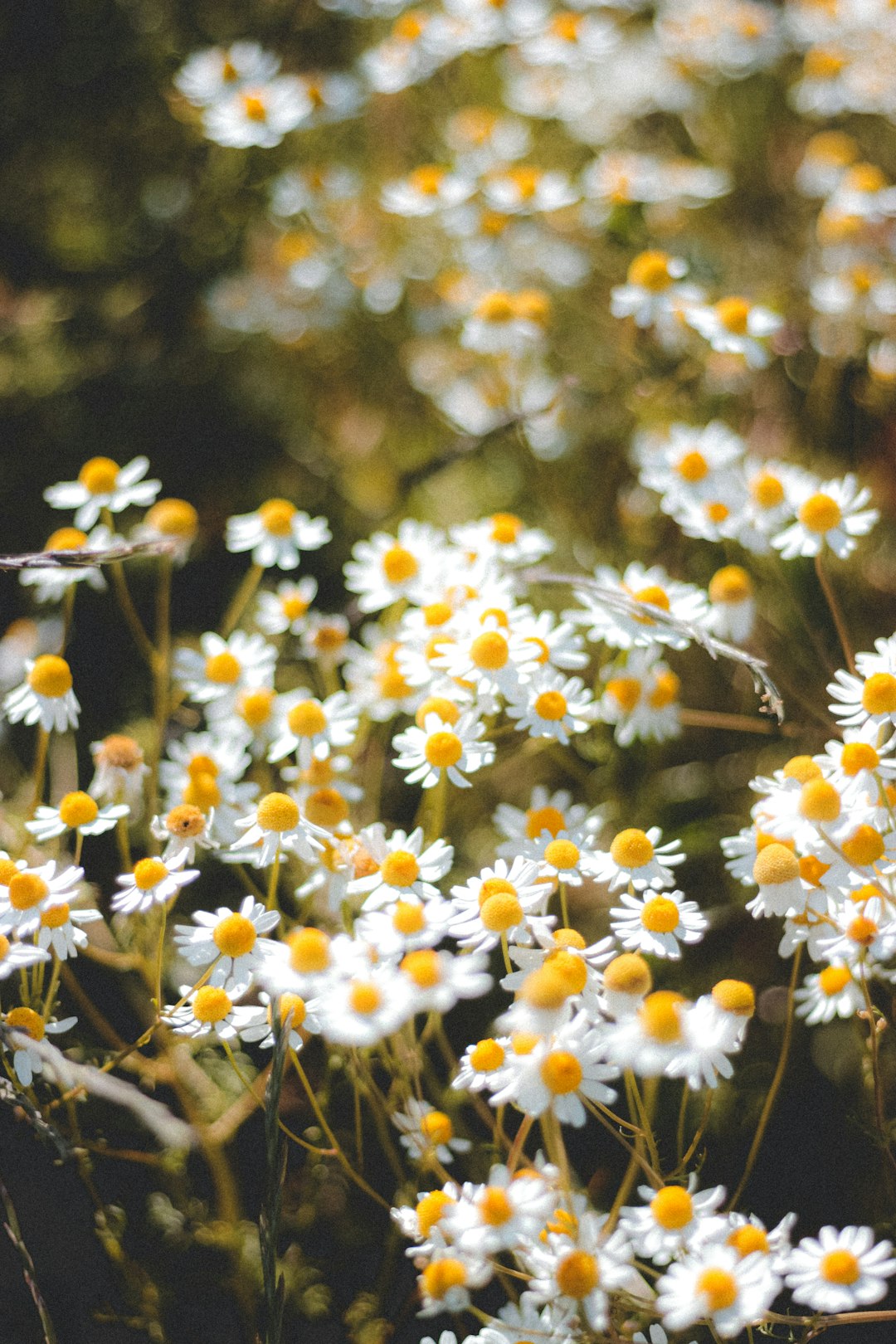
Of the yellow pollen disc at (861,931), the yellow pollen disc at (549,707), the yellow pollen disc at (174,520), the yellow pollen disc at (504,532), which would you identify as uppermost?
the yellow pollen disc at (174,520)

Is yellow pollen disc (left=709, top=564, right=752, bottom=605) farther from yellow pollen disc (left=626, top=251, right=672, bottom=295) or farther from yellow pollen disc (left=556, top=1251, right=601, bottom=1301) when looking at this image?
yellow pollen disc (left=556, top=1251, right=601, bottom=1301)

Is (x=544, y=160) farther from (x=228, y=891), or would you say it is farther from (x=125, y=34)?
(x=228, y=891)

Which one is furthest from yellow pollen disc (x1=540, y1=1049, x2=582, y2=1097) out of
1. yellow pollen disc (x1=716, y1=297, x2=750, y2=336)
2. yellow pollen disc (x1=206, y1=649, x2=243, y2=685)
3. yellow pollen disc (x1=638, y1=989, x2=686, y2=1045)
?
yellow pollen disc (x1=716, y1=297, x2=750, y2=336)

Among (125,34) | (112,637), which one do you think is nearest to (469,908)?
(112,637)

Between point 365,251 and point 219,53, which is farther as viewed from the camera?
point 365,251

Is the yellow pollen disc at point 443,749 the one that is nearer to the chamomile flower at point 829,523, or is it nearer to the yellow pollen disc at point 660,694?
the yellow pollen disc at point 660,694

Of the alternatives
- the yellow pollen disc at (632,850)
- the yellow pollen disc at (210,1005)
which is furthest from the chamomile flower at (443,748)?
the yellow pollen disc at (210,1005)
